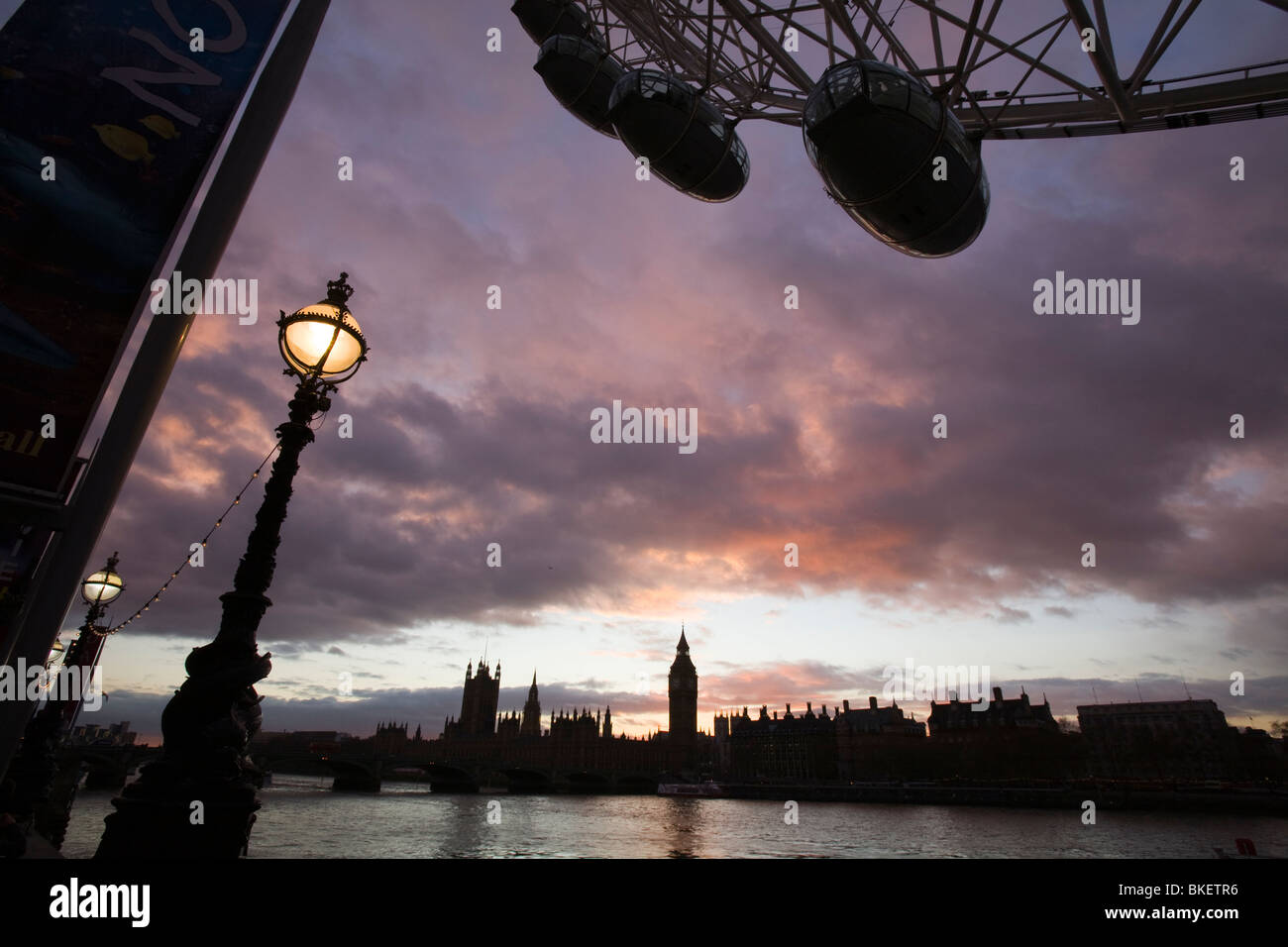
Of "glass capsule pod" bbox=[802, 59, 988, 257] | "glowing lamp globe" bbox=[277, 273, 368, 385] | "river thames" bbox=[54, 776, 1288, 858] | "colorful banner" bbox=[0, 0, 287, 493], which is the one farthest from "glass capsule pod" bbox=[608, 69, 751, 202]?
"river thames" bbox=[54, 776, 1288, 858]

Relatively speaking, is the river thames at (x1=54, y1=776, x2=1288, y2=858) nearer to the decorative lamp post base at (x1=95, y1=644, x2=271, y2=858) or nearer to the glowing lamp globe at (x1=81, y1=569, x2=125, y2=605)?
the glowing lamp globe at (x1=81, y1=569, x2=125, y2=605)

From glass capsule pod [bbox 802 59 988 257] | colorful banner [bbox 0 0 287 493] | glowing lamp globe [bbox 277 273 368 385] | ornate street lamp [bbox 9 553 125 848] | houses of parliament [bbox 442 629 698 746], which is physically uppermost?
glass capsule pod [bbox 802 59 988 257]

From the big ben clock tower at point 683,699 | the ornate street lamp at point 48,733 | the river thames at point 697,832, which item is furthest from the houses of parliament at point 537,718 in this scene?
the ornate street lamp at point 48,733

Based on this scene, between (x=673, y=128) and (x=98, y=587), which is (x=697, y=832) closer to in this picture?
(x=98, y=587)

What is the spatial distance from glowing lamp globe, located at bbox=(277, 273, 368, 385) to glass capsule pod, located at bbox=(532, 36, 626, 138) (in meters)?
7.63

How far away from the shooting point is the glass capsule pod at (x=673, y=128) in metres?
8.45

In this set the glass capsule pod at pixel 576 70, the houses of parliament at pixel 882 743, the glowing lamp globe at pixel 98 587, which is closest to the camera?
the glowing lamp globe at pixel 98 587

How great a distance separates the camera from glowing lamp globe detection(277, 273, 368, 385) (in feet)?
14.7

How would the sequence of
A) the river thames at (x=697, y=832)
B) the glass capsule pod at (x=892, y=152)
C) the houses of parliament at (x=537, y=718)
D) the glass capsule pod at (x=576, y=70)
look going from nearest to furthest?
the glass capsule pod at (x=892, y=152), the glass capsule pod at (x=576, y=70), the river thames at (x=697, y=832), the houses of parliament at (x=537, y=718)

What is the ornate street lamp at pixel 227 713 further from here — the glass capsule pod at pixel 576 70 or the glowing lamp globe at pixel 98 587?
the glass capsule pod at pixel 576 70

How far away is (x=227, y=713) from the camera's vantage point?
363cm

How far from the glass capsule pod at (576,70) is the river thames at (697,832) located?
22393 mm
